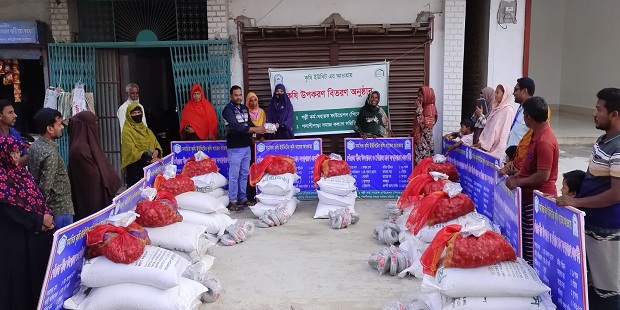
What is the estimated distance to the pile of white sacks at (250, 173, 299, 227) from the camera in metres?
6.82

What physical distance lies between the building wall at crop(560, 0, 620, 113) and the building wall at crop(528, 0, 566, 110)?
0.50 feet

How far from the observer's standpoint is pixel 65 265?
3.67 meters

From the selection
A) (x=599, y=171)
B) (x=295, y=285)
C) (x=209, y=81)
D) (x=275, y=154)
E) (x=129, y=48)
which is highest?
(x=129, y=48)

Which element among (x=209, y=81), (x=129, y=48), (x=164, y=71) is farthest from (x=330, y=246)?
(x=164, y=71)

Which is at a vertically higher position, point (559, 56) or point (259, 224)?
point (559, 56)

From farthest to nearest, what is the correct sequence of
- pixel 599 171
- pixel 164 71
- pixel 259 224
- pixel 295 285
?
pixel 164 71 → pixel 259 224 → pixel 295 285 → pixel 599 171

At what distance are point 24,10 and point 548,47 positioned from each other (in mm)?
12971

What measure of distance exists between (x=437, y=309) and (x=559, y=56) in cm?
1347

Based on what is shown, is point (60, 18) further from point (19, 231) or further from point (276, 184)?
point (19, 231)

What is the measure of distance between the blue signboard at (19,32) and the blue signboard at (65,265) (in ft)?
17.3

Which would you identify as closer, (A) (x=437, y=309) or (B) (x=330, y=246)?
(A) (x=437, y=309)

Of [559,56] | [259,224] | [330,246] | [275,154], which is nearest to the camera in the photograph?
[330,246]

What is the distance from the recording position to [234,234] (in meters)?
6.00

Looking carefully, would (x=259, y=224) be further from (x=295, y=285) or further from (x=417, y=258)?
(x=417, y=258)
